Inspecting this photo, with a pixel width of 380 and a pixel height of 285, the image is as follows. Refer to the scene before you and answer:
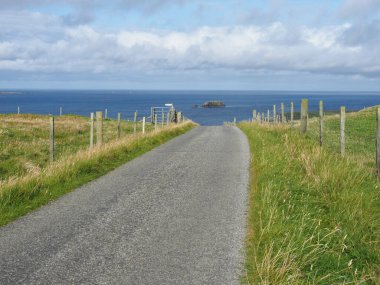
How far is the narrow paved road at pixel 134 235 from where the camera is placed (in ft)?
18.4

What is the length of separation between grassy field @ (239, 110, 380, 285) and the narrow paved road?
1.33ft

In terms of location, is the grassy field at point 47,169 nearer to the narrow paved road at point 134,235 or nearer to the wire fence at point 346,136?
the narrow paved road at point 134,235

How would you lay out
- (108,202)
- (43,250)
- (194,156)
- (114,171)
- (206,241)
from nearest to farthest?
(43,250) < (206,241) < (108,202) < (114,171) < (194,156)

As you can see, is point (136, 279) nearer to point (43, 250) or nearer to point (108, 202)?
point (43, 250)

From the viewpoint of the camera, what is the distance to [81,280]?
5.41 metres

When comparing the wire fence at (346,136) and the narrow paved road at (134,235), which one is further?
→ the wire fence at (346,136)

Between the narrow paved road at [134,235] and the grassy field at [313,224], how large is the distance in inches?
16.0

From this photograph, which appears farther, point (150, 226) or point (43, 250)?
point (150, 226)

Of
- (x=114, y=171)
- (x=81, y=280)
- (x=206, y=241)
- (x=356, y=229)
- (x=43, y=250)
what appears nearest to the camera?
(x=81, y=280)

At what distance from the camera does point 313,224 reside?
7.35m

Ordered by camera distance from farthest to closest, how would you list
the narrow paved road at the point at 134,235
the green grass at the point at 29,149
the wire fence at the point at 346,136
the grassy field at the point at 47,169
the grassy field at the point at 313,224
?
the green grass at the point at 29,149 < the wire fence at the point at 346,136 < the grassy field at the point at 47,169 < the narrow paved road at the point at 134,235 < the grassy field at the point at 313,224

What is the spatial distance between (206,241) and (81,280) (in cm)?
219

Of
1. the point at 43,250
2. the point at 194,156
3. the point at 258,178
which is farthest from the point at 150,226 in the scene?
the point at 194,156

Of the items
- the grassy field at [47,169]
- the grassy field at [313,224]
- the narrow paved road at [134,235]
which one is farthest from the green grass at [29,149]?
the grassy field at [313,224]
